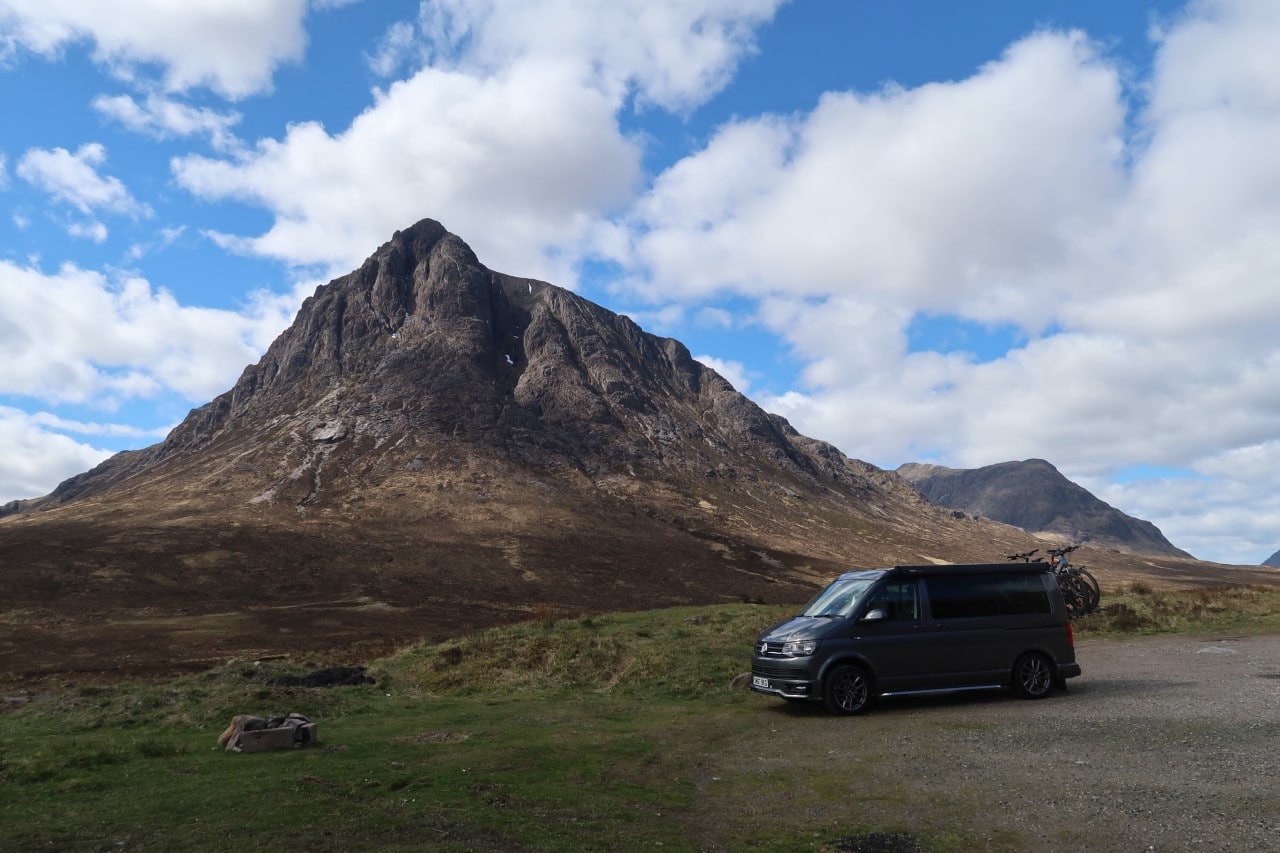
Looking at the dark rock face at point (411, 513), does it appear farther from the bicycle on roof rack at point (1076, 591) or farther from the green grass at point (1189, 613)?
the green grass at point (1189, 613)

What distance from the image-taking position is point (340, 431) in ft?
485

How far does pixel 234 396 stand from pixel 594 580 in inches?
5115

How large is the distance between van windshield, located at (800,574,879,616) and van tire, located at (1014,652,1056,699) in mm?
3398

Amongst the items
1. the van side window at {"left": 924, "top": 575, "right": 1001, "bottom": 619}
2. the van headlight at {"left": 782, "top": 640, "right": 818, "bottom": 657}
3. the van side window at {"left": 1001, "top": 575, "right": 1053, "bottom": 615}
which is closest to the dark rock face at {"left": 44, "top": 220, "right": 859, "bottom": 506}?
the van headlight at {"left": 782, "top": 640, "right": 818, "bottom": 657}

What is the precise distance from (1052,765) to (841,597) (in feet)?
19.2

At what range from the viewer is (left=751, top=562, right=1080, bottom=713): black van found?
1495 cm

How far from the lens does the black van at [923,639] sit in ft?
49.1

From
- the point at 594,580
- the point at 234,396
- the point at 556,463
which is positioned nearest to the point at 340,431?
the point at 556,463

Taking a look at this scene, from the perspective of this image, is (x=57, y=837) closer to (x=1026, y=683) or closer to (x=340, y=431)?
(x=1026, y=683)

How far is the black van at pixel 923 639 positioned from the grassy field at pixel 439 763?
157cm

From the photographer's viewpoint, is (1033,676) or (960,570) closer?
(1033,676)

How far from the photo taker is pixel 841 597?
52.8ft

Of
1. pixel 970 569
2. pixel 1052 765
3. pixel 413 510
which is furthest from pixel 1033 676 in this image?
pixel 413 510

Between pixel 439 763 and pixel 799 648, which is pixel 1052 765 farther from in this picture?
pixel 439 763
